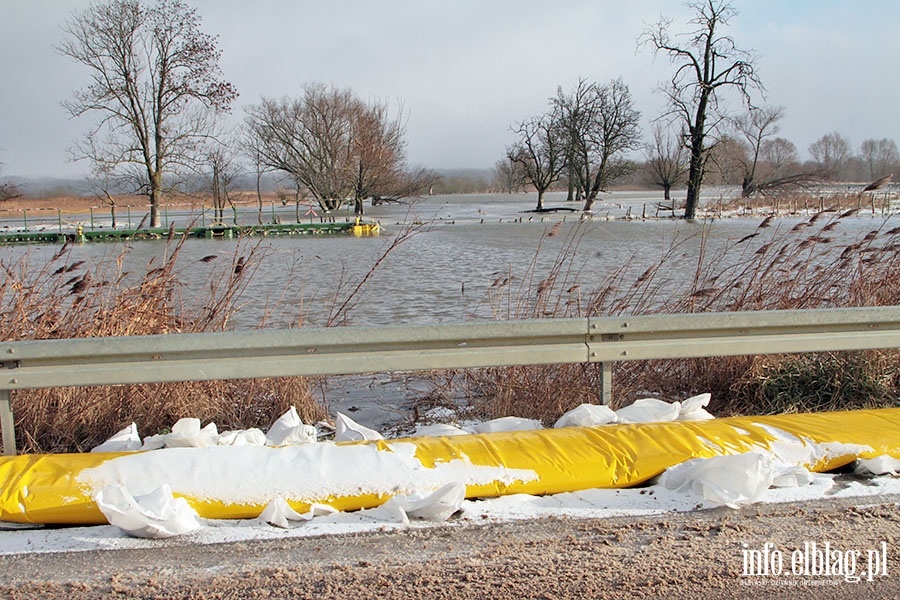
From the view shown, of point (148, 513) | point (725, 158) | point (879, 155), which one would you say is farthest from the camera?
point (879, 155)

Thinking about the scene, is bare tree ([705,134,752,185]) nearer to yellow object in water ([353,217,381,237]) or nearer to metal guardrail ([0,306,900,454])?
yellow object in water ([353,217,381,237])

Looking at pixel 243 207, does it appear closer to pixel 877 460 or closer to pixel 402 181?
pixel 402 181

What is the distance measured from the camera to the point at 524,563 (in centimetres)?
312

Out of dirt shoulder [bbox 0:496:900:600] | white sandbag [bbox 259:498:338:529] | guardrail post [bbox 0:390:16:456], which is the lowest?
dirt shoulder [bbox 0:496:900:600]

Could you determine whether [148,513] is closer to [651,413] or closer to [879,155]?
[651,413]

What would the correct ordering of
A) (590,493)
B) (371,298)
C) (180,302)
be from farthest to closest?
(371,298)
(180,302)
(590,493)

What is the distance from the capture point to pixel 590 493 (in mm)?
3914

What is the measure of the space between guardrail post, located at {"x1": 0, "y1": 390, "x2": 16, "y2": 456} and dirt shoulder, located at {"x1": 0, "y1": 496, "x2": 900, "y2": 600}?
1.22 metres

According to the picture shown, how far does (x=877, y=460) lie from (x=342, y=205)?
65.5m

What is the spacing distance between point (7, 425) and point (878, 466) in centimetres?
481

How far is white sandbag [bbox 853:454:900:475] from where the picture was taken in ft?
13.2

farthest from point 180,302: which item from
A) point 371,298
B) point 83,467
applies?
point 371,298

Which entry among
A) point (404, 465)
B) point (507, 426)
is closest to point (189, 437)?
point (404, 465)

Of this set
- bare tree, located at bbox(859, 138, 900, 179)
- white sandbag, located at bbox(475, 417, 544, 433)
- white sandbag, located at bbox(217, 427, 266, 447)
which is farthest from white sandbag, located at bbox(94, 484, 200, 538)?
bare tree, located at bbox(859, 138, 900, 179)
